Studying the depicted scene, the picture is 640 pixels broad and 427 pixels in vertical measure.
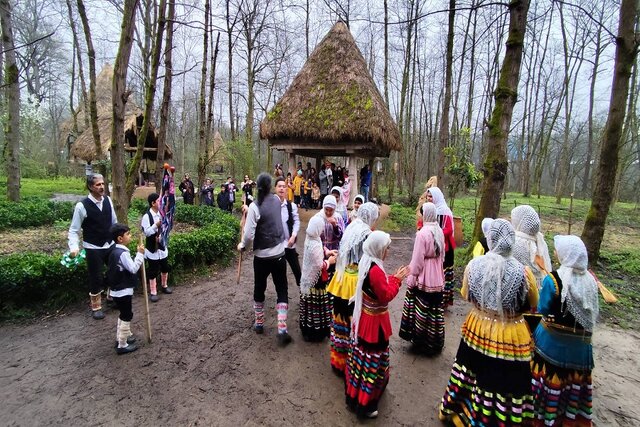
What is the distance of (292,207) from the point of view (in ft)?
14.5

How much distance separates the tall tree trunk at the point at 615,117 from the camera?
20.2 ft

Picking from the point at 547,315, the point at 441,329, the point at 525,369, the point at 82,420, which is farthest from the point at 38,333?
the point at 547,315

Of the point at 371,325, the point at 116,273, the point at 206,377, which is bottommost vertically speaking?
the point at 206,377

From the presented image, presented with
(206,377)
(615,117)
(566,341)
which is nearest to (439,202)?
(566,341)

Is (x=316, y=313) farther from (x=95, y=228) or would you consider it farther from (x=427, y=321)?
(x=95, y=228)

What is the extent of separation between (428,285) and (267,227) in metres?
1.93

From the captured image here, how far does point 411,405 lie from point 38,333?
14.8ft

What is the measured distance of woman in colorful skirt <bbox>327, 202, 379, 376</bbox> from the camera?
2980 mm

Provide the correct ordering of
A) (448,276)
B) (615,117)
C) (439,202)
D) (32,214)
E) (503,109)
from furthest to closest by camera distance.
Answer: (32,214)
(615,117)
(503,109)
(448,276)
(439,202)

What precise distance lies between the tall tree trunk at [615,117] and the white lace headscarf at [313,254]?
20.8 feet

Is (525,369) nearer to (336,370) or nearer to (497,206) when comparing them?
(336,370)

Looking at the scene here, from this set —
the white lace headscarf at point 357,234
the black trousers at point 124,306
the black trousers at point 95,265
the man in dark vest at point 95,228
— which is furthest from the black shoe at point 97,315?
the white lace headscarf at point 357,234

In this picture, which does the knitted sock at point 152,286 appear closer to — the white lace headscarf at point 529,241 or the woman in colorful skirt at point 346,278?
the woman in colorful skirt at point 346,278

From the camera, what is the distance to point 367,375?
108 inches
